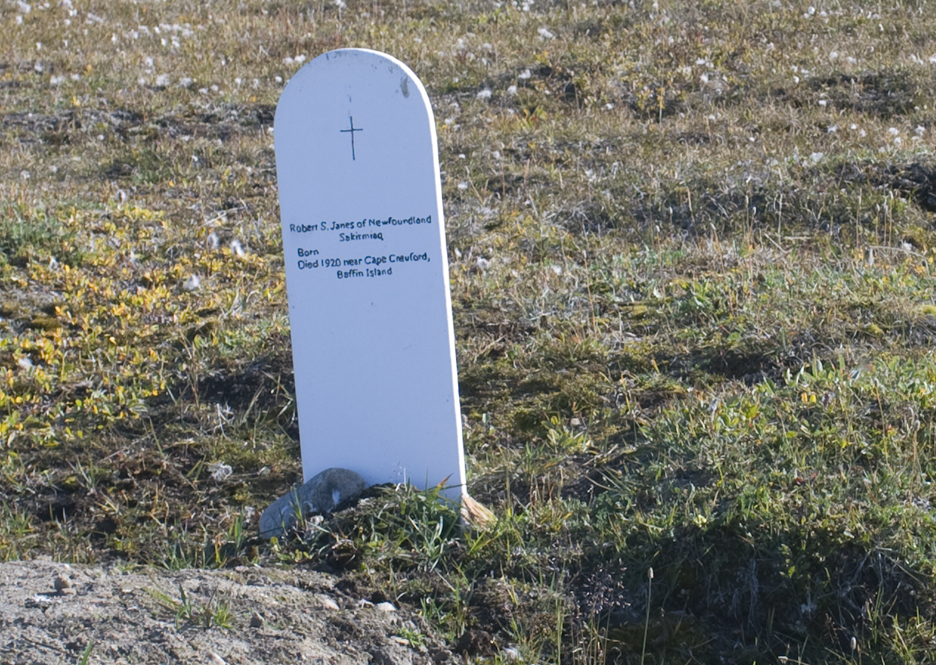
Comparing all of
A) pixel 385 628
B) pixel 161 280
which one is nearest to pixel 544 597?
pixel 385 628

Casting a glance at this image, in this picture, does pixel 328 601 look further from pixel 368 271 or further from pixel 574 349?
pixel 574 349

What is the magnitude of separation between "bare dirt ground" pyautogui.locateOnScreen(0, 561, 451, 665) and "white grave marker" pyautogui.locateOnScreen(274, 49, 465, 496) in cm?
Result: 63

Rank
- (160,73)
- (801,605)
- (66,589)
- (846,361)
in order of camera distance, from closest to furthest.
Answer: (66,589) → (801,605) → (846,361) → (160,73)

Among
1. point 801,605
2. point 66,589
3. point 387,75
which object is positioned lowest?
point 801,605

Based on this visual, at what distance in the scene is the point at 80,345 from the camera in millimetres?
4793

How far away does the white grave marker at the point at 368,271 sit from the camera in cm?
319

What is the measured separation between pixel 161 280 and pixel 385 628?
342cm

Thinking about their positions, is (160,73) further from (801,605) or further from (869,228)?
(801,605)

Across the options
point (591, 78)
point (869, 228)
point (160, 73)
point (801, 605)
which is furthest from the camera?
point (160, 73)

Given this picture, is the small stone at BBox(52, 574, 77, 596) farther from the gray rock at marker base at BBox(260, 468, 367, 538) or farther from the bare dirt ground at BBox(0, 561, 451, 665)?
the gray rock at marker base at BBox(260, 468, 367, 538)

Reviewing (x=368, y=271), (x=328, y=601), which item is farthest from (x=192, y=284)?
(x=328, y=601)

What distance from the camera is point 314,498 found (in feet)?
10.8

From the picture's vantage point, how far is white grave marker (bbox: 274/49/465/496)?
10.5 feet

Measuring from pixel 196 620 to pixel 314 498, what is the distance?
33.9 inches
